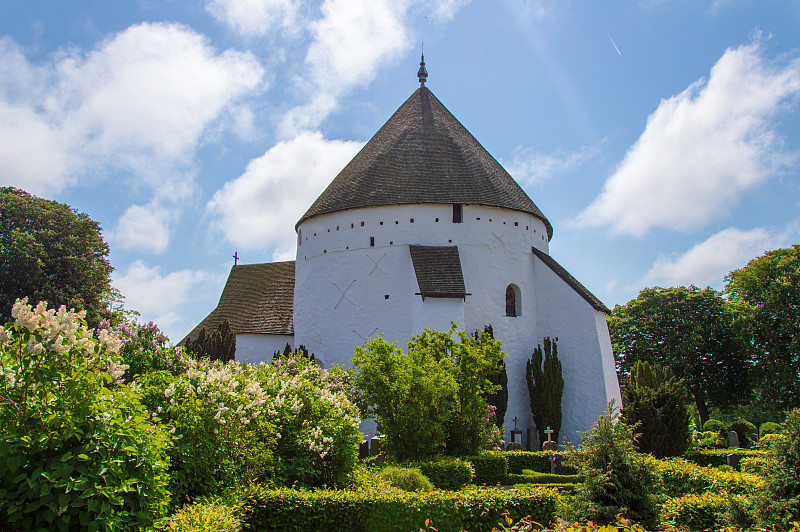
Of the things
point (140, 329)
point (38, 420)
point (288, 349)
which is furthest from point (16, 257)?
point (38, 420)

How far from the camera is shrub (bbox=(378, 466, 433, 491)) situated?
944 centimetres

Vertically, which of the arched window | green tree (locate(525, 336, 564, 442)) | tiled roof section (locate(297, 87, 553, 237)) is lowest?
green tree (locate(525, 336, 564, 442))

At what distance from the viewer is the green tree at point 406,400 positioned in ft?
40.9

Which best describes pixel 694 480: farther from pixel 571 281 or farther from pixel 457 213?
pixel 457 213

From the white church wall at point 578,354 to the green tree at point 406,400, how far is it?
33.0ft

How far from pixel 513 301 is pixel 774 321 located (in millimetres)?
15340

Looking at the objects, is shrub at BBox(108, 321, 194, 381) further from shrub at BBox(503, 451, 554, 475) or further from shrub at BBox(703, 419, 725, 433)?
shrub at BBox(703, 419, 725, 433)

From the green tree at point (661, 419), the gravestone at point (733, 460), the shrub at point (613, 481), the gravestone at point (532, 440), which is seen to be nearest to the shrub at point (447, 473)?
the shrub at point (613, 481)

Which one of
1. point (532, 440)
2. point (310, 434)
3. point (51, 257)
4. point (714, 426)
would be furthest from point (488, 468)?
point (51, 257)

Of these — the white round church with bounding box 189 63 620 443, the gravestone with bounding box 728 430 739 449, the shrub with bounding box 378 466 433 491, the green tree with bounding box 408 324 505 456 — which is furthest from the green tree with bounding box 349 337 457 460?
the gravestone with bounding box 728 430 739 449

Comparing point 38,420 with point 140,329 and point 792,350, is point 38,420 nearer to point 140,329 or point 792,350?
point 140,329

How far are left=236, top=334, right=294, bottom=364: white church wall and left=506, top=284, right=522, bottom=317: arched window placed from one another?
937cm

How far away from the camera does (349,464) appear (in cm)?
915

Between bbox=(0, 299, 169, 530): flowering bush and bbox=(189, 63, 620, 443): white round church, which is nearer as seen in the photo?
bbox=(0, 299, 169, 530): flowering bush
